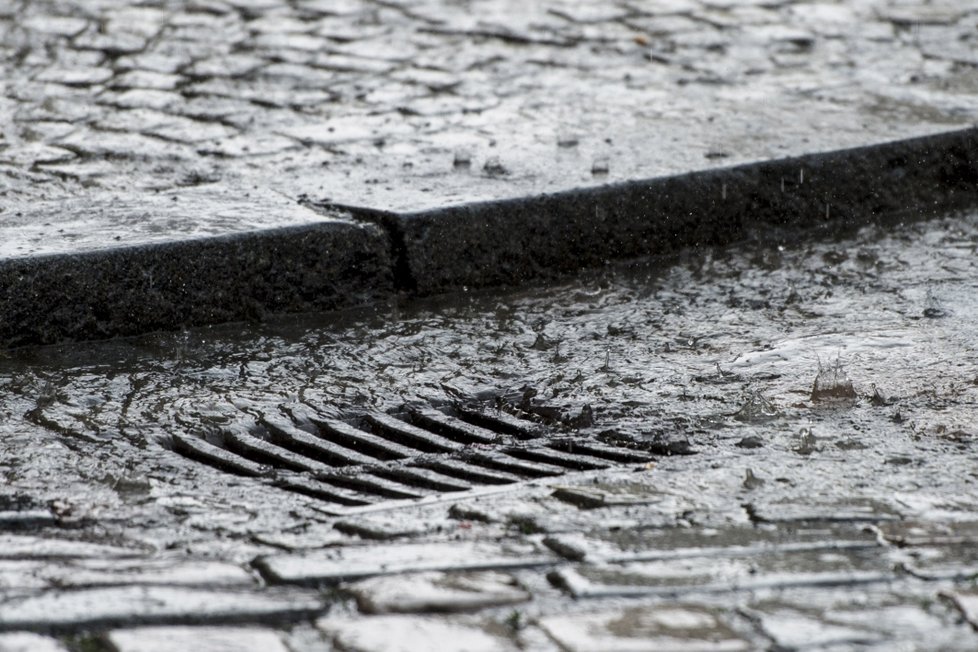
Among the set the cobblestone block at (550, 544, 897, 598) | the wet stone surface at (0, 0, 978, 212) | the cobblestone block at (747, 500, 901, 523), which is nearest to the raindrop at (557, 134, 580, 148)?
the wet stone surface at (0, 0, 978, 212)

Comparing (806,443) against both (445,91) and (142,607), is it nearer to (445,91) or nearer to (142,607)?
(142,607)

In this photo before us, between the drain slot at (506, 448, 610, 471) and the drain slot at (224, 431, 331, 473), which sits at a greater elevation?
the drain slot at (506, 448, 610, 471)

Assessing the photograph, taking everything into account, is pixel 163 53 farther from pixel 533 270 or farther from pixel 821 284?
pixel 821 284

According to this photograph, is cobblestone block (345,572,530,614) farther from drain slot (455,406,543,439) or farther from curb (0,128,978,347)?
curb (0,128,978,347)

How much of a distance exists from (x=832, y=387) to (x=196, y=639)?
179 centimetres

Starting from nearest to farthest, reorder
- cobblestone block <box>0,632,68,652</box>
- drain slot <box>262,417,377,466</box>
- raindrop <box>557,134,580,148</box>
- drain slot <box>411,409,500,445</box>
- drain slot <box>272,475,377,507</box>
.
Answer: cobblestone block <box>0,632,68,652</box> < drain slot <box>272,475,377,507</box> < drain slot <box>262,417,377,466</box> < drain slot <box>411,409,500,445</box> < raindrop <box>557,134,580,148</box>

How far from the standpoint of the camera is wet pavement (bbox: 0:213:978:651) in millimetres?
2088

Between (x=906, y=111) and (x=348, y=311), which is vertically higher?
(x=906, y=111)

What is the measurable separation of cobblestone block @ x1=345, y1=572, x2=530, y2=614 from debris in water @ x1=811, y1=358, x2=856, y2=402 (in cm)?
128

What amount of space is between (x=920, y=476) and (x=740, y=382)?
26.4 inches

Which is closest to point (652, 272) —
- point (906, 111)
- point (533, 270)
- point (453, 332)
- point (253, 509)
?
point (533, 270)

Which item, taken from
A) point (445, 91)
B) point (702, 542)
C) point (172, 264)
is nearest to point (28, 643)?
point (702, 542)

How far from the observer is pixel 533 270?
14.1 feet

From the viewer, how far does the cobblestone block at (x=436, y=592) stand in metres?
2.12
